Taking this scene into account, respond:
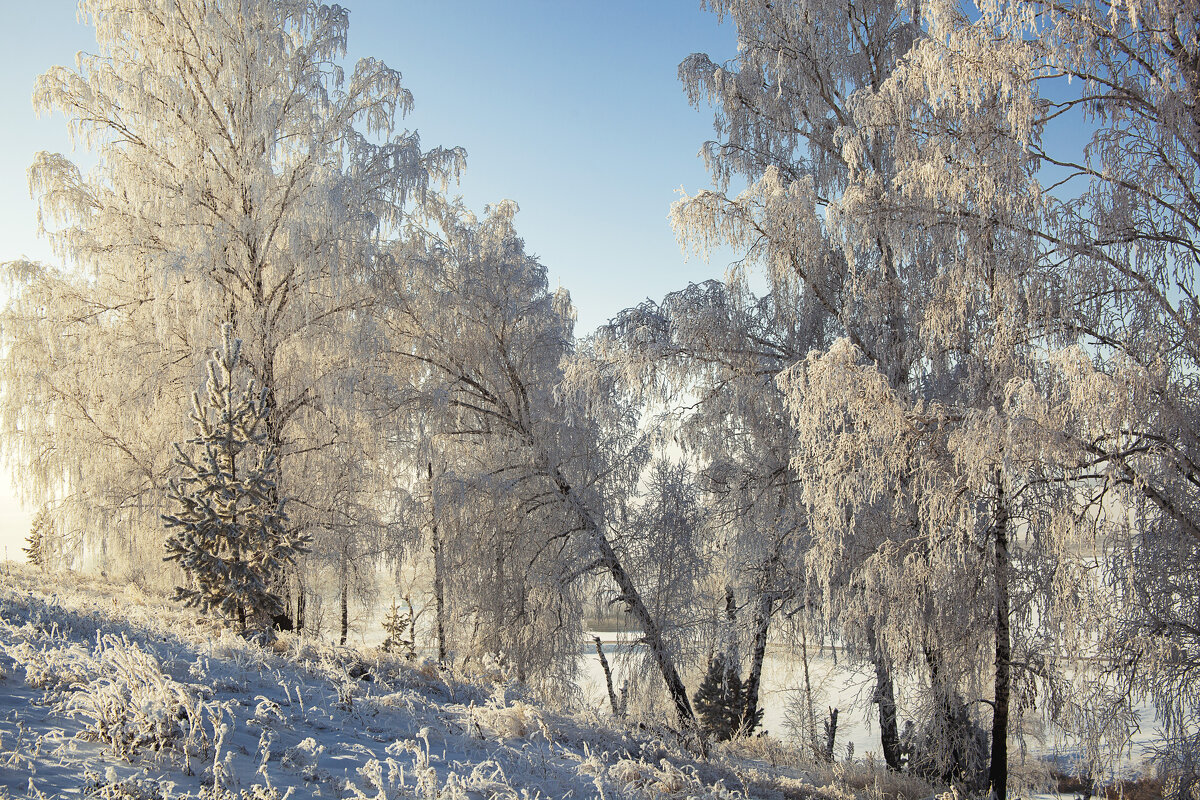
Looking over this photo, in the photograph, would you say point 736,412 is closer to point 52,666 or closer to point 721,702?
point 721,702

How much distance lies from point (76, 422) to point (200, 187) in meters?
5.33

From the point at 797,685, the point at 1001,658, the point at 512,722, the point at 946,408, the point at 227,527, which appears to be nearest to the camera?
the point at 512,722

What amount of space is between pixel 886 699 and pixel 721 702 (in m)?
4.06

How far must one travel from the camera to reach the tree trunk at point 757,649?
10992 millimetres

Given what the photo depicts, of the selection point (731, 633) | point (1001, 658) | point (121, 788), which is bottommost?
point (731, 633)

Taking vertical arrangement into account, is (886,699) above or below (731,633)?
below

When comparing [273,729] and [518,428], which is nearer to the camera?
[273,729]

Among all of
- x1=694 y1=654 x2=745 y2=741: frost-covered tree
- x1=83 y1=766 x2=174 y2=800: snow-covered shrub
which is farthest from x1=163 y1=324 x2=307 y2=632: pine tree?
x1=694 y1=654 x2=745 y2=741: frost-covered tree

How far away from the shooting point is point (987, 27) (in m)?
7.30

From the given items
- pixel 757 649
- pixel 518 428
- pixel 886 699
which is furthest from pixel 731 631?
pixel 518 428

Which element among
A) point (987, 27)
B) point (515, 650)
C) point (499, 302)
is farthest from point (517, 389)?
point (987, 27)

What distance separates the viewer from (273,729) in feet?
14.6

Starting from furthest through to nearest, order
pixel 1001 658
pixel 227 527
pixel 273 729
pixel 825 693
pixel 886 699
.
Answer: pixel 825 693 → pixel 886 699 → pixel 227 527 → pixel 1001 658 → pixel 273 729

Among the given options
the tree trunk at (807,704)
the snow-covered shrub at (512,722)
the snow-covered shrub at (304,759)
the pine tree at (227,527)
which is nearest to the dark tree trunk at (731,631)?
the tree trunk at (807,704)
